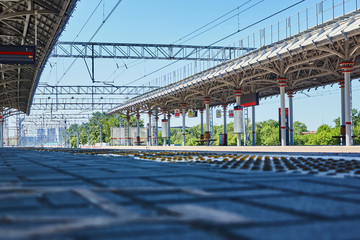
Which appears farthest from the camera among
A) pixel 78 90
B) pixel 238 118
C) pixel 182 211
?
pixel 78 90

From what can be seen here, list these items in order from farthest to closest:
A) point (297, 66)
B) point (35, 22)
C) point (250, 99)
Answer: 1. point (250, 99)
2. point (297, 66)
3. point (35, 22)

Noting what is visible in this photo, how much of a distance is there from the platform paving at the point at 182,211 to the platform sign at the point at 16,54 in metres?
14.1

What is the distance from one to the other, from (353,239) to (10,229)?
108 inches

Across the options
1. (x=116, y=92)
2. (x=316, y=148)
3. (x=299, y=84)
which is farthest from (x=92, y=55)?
(x=116, y=92)

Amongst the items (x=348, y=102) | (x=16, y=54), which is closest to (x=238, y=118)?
(x=348, y=102)

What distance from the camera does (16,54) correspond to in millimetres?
20188

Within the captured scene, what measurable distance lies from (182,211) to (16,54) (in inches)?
694

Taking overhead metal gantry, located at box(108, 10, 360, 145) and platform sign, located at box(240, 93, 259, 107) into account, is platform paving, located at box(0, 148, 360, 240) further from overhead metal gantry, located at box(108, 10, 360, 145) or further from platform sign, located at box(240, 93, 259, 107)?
platform sign, located at box(240, 93, 259, 107)

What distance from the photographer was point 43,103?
70.9m

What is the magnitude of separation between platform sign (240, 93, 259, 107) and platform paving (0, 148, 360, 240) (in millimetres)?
28243

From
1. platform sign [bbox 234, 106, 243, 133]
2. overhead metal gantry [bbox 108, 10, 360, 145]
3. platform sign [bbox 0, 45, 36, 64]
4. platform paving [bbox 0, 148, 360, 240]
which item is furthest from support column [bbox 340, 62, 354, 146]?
platform paving [bbox 0, 148, 360, 240]

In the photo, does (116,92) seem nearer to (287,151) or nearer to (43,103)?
(43,103)

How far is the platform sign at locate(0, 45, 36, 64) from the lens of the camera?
20.0 meters

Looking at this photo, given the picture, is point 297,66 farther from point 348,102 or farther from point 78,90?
point 78,90
